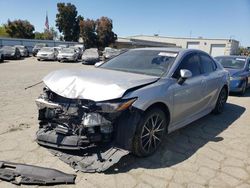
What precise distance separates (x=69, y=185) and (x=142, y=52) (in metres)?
2.98

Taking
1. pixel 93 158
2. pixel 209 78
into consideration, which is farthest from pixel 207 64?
pixel 93 158

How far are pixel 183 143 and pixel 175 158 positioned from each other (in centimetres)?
66

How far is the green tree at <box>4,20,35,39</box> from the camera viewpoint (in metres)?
51.0

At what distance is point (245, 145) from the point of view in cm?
453

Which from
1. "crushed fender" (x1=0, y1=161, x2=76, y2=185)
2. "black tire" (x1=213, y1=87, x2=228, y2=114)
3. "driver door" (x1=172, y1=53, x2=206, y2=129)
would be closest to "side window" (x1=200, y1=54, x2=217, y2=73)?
"driver door" (x1=172, y1=53, x2=206, y2=129)

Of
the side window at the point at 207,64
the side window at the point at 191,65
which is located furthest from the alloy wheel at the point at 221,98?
the side window at the point at 191,65

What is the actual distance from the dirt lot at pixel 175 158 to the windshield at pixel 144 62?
1350 mm

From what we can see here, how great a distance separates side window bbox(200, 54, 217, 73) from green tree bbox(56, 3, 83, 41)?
1906 inches

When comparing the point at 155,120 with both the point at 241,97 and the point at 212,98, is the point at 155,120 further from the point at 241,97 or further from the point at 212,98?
the point at 241,97

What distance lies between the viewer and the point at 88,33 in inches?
1875

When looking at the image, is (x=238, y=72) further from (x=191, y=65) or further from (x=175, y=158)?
(x=175, y=158)

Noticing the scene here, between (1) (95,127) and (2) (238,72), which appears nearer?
(1) (95,127)

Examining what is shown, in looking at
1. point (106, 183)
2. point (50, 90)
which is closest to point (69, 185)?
point (106, 183)

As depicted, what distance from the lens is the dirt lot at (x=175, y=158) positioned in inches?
125
